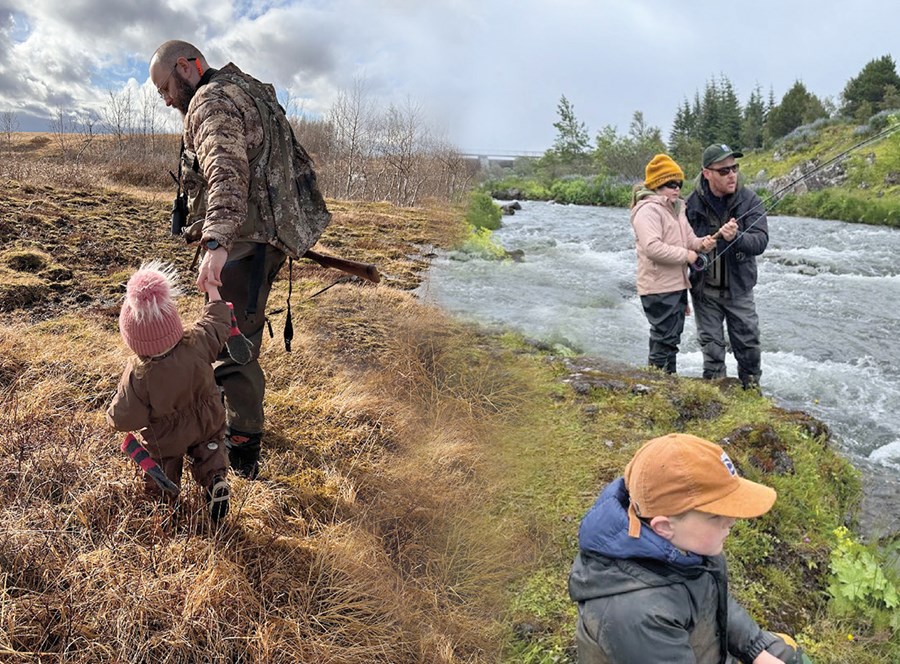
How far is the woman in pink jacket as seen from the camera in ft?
14.6

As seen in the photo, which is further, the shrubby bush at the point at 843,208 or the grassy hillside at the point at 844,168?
the grassy hillside at the point at 844,168

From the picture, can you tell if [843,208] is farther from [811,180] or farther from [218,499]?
[218,499]

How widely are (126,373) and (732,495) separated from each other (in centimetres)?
214

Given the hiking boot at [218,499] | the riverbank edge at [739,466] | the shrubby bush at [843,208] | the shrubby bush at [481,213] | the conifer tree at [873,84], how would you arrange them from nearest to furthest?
the hiking boot at [218,499]
the riverbank edge at [739,466]
the shrubby bush at [481,213]
the shrubby bush at [843,208]
the conifer tree at [873,84]

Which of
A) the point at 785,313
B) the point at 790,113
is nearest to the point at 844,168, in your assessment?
the point at 790,113

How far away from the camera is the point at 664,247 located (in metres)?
4.46

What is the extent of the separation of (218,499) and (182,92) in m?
1.83

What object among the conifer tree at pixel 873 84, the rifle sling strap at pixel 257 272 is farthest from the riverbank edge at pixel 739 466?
the conifer tree at pixel 873 84

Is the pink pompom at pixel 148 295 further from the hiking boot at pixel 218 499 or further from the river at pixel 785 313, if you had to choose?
the river at pixel 785 313

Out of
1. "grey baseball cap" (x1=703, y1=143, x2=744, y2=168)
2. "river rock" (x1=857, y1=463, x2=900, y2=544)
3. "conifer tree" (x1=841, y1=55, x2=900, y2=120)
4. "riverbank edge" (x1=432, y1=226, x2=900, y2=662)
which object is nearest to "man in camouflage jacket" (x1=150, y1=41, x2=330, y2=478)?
"riverbank edge" (x1=432, y1=226, x2=900, y2=662)

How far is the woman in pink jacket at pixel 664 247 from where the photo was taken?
4.46 m

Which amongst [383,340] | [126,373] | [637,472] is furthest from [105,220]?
[637,472]

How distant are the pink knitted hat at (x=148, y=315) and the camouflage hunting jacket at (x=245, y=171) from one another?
0.30 meters

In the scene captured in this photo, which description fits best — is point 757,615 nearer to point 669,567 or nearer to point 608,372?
point 669,567
